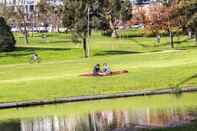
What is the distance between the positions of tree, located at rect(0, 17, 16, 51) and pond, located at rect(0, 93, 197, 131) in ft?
174

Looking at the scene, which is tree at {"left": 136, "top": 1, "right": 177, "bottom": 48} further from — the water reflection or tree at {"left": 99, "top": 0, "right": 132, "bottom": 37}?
the water reflection

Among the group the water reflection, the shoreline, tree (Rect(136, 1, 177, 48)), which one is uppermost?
tree (Rect(136, 1, 177, 48))

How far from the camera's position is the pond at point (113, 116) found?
2594 cm

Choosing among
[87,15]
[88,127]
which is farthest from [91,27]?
[88,127]

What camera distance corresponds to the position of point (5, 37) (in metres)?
92.5

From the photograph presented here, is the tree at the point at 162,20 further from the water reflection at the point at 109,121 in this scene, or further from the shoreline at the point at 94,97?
the water reflection at the point at 109,121

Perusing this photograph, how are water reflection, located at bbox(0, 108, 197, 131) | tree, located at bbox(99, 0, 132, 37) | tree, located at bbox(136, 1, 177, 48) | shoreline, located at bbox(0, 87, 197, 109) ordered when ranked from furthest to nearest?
tree, located at bbox(99, 0, 132, 37), tree, located at bbox(136, 1, 177, 48), shoreline, located at bbox(0, 87, 197, 109), water reflection, located at bbox(0, 108, 197, 131)

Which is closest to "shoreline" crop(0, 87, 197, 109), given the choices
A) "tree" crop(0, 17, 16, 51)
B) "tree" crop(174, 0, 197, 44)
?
"tree" crop(174, 0, 197, 44)

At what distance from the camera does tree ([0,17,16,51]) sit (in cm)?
9119

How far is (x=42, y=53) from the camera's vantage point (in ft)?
302

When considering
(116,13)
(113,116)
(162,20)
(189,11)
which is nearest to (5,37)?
(189,11)

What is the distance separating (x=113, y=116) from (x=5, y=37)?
205 feet

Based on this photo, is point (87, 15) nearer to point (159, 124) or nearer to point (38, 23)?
point (159, 124)

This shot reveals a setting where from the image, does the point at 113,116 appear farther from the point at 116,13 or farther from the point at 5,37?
the point at 116,13
